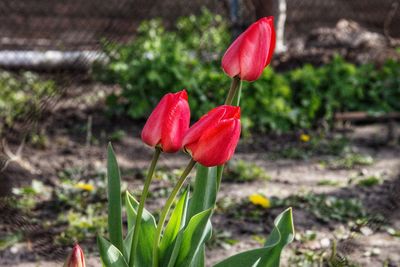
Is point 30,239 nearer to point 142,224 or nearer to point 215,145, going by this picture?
point 142,224

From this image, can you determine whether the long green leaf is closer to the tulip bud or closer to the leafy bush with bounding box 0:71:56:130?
the tulip bud

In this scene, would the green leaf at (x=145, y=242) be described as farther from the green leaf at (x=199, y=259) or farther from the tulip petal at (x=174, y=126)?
the tulip petal at (x=174, y=126)

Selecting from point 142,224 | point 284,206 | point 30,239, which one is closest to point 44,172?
point 30,239

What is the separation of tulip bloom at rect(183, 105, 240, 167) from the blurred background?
62cm

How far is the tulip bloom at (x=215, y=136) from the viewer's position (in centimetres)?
155

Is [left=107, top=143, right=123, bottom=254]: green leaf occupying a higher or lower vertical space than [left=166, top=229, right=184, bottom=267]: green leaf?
higher

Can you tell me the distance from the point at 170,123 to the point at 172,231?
363 mm

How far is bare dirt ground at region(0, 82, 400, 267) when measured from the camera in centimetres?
302

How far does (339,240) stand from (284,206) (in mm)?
473

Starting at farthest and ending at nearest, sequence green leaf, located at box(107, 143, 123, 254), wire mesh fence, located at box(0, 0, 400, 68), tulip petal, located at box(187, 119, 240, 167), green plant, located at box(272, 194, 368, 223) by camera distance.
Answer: wire mesh fence, located at box(0, 0, 400, 68) → green plant, located at box(272, 194, 368, 223) → green leaf, located at box(107, 143, 123, 254) → tulip petal, located at box(187, 119, 240, 167)

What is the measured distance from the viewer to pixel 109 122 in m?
5.09

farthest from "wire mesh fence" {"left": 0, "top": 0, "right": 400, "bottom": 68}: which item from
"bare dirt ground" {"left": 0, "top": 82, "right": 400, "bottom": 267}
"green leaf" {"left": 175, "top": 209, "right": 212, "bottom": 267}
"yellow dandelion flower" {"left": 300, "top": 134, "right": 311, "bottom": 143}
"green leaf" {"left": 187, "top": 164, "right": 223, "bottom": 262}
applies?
"green leaf" {"left": 175, "top": 209, "right": 212, "bottom": 267}

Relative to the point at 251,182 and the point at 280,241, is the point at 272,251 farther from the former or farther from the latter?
the point at 251,182

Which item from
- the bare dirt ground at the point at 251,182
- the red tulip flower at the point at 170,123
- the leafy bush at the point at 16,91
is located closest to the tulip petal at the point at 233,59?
the red tulip flower at the point at 170,123
